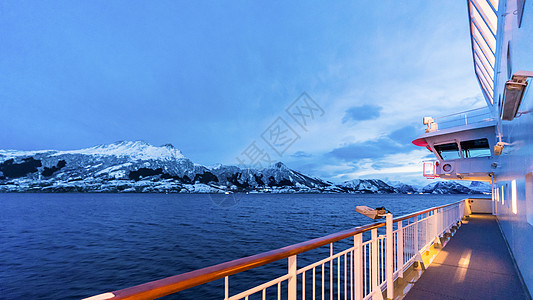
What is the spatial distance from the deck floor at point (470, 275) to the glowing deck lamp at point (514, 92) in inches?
101

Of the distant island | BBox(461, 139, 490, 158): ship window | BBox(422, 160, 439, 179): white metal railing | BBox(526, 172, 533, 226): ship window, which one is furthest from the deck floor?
the distant island

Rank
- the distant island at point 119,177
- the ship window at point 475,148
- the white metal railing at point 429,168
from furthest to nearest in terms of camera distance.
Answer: the distant island at point 119,177, the white metal railing at point 429,168, the ship window at point 475,148

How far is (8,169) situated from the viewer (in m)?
155

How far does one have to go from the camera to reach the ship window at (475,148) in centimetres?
1259


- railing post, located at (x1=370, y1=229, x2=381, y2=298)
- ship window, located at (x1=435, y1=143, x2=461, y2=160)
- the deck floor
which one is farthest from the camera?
ship window, located at (x1=435, y1=143, x2=461, y2=160)

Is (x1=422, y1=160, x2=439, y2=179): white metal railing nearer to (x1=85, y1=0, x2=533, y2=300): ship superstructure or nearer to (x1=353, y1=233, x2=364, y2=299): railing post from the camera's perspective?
(x1=85, y1=0, x2=533, y2=300): ship superstructure

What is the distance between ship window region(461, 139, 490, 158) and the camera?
12.6 meters

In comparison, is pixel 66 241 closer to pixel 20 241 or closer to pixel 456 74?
pixel 20 241

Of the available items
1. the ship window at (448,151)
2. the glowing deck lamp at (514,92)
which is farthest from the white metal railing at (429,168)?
the glowing deck lamp at (514,92)

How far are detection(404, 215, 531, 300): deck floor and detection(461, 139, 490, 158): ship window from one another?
7815 mm

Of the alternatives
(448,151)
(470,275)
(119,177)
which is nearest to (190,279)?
(470,275)

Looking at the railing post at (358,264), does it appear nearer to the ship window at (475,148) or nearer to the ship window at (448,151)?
the ship window at (475,148)

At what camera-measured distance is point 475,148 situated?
42.3 ft

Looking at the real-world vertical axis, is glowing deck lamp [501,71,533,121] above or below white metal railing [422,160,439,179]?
above
